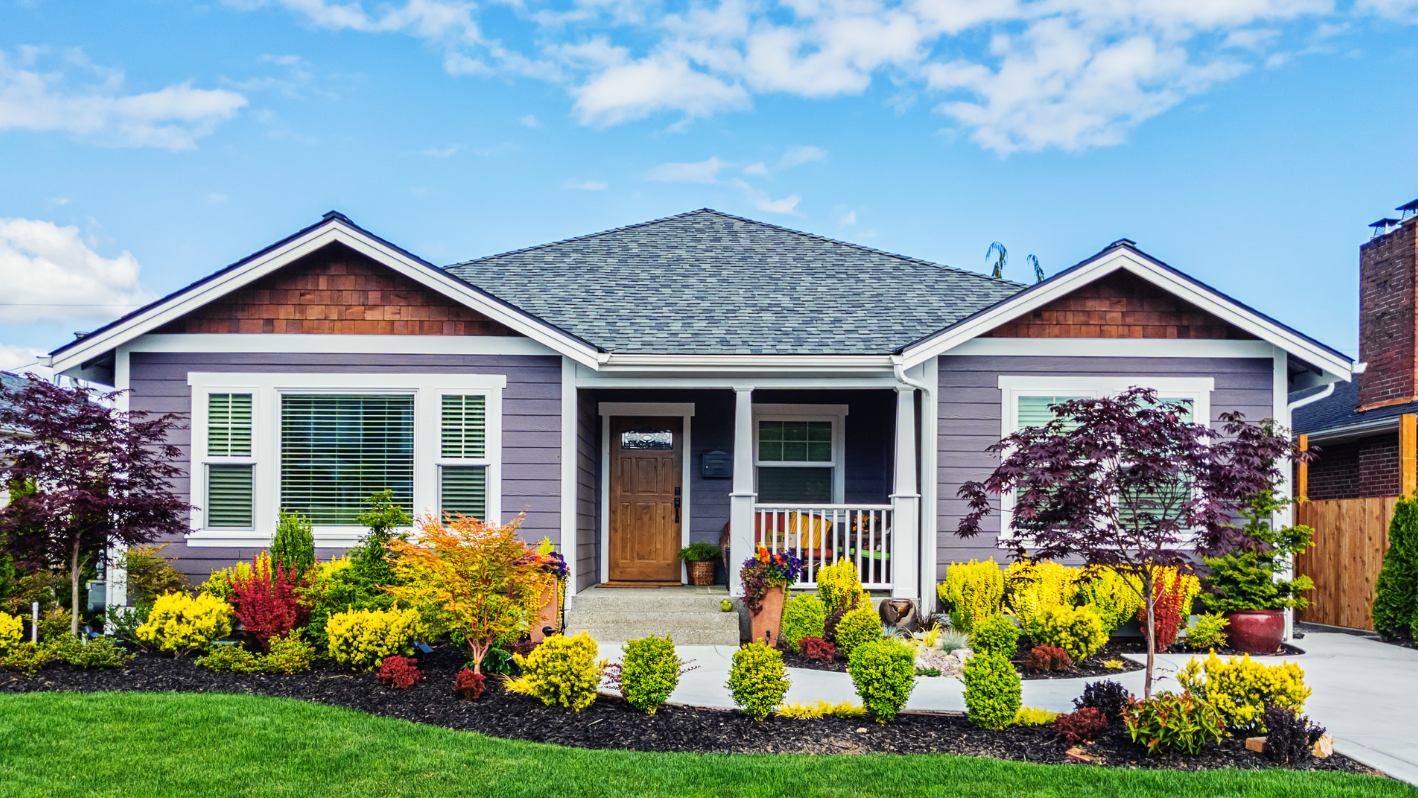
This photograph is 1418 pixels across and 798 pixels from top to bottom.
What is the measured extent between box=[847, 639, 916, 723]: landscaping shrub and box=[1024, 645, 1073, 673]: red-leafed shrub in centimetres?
260

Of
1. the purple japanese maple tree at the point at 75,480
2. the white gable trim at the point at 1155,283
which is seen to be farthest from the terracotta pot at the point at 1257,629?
the purple japanese maple tree at the point at 75,480

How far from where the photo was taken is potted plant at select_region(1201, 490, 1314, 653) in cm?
891

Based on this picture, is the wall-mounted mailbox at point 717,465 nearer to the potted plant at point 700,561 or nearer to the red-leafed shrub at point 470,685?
the potted plant at point 700,561

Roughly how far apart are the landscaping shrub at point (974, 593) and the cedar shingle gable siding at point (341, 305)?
5146 millimetres

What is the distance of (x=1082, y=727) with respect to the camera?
530 cm

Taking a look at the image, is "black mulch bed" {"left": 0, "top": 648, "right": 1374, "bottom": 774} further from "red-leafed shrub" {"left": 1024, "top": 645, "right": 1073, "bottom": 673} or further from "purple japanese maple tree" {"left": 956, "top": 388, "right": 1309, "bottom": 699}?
"red-leafed shrub" {"left": 1024, "top": 645, "right": 1073, "bottom": 673}

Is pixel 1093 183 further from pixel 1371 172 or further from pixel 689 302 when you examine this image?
pixel 689 302

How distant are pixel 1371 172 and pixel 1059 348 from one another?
8.99 m

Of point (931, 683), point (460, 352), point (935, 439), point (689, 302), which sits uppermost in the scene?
point (689, 302)

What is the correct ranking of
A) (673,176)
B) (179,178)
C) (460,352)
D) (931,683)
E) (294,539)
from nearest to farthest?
(931,683)
(294,539)
(460,352)
(179,178)
(673,176)

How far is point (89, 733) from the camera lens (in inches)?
214

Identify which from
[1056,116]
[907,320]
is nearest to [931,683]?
[907,320]

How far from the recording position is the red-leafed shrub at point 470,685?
20.8ft

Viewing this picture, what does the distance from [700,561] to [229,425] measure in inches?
208
